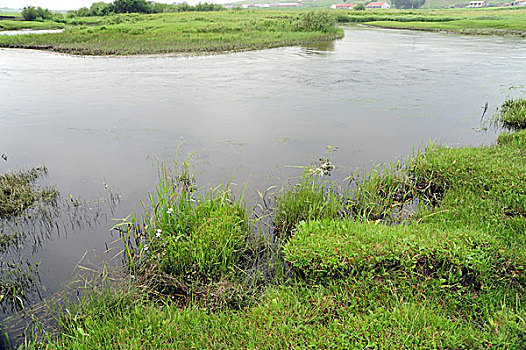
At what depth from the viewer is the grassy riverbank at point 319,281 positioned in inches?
172

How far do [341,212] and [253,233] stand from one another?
6.15ft

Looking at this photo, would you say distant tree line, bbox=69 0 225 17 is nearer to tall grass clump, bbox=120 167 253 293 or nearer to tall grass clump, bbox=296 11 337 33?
tall grass clump, bbox=296 11 337 33

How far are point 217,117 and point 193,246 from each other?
29.8 feet

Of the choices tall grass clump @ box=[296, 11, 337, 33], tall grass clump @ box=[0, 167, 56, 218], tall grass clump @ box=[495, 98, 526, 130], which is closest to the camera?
tall grass clump @ box=[0, 167, 56, 218]

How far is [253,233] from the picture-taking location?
22.6 feet

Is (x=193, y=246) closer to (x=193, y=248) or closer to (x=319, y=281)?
(x=193, y=248)

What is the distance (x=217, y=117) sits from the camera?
563 inches

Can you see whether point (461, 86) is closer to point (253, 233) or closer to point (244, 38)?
point (253, 233)

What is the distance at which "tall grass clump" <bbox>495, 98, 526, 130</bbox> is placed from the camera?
1284cm

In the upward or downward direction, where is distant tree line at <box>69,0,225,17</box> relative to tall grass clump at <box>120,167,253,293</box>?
upward

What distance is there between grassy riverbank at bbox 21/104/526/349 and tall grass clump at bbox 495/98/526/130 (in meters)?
6.46

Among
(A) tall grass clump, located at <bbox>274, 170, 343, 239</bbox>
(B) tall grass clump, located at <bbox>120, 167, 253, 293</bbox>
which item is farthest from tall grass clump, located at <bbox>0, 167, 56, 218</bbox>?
(A) tall grass clump, located at <bbox>274, 170, 343, 239</bbox>

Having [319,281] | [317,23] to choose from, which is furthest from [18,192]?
[317,23]

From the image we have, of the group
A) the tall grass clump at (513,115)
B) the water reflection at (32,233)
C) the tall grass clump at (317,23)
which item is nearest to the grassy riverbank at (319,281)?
the water reflection at (32,233)
